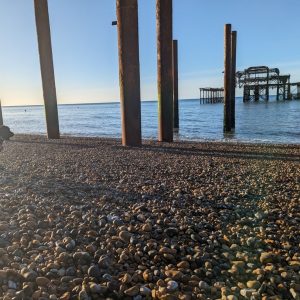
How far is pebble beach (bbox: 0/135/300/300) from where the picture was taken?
220 centimetres

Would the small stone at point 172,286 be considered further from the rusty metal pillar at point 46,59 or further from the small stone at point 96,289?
the rusty metal pillar at point 46,59

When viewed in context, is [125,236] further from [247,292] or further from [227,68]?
[227,68]

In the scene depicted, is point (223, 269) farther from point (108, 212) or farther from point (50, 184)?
point (50, 184)

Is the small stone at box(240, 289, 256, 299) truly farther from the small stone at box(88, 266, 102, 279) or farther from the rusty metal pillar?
the rusty metal pillar

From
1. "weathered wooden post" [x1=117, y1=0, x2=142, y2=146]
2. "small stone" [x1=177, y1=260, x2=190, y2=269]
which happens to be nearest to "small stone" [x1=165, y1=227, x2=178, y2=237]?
"small stone" [x1=177, y1=260, x2=190, y2=269]

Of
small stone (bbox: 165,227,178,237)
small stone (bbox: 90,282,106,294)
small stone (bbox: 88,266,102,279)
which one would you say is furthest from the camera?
small stone (bbox: 165,227,178,237)

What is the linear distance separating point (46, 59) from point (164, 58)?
4.22 meters

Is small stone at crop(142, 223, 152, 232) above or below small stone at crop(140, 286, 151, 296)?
above

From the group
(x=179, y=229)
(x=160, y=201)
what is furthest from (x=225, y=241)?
(x=160, y=201)

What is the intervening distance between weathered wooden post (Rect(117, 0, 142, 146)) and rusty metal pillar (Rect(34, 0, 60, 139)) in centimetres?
383

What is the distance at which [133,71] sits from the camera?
828 centimetres

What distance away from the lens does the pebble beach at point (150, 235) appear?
7.22ft

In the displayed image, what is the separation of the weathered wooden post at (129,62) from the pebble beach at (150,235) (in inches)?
122

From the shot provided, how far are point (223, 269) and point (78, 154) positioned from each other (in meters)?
6.38
